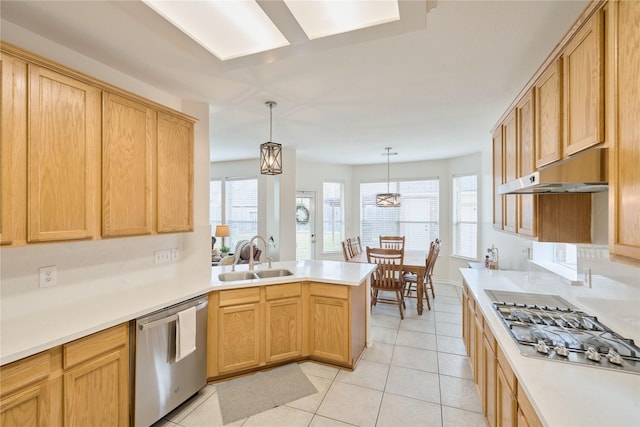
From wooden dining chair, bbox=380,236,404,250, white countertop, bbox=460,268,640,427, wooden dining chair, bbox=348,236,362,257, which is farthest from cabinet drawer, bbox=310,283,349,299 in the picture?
wooden dining chair, bbox=380,236,404,250

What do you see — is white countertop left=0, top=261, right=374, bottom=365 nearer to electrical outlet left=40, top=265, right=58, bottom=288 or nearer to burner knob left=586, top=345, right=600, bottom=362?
electrical outlet left=40, top=265, right=58, bottom=288

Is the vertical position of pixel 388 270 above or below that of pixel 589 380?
below

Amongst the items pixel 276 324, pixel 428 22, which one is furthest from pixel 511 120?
pixel 276 324

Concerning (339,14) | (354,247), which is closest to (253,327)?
(339,14)

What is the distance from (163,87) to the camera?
2553 mm

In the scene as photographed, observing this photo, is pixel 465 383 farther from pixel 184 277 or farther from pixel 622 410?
pixel 184 277

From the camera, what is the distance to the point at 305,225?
21.1 ft

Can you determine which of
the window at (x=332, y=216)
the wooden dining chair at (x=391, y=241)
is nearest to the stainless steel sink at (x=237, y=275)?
the wooden dining chair at (x=391, y=241)

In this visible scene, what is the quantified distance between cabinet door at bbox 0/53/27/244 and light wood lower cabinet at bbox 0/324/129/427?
2.17 ft

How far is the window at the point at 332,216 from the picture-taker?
6.65 meters

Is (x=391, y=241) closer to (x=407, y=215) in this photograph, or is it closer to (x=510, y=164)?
(x=407, y=215)

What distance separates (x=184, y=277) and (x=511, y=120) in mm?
3287

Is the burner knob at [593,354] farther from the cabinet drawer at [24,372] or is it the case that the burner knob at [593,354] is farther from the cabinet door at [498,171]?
the cabinet drawer at [24,372]

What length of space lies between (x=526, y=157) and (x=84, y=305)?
3301 millimetres
